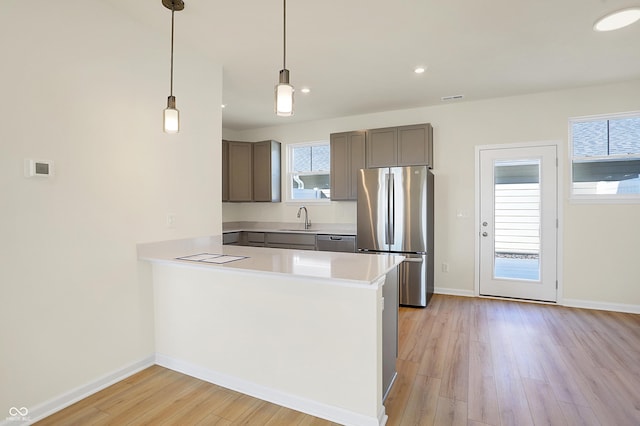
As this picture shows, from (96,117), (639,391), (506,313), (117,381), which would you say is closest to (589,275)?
(506,313)

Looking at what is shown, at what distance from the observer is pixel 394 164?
15.1ft

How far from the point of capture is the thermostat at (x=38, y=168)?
74.7 inches

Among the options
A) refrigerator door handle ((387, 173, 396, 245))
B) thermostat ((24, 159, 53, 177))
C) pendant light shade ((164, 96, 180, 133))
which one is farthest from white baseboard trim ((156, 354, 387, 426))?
refrigerator door handle ((387, 173, 396, 245))

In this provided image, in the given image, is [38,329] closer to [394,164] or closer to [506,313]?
[394,164]

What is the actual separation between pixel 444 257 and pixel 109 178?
4144mm

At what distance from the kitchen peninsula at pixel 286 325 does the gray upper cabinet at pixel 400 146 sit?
2.49 metres

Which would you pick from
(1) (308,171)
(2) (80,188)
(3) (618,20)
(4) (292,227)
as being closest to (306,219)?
(4) (292,227)

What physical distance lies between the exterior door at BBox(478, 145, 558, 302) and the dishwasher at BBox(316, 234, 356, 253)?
1.76 m

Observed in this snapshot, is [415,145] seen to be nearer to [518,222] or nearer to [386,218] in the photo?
[386,218]

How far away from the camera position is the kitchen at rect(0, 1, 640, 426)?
6.16 feet

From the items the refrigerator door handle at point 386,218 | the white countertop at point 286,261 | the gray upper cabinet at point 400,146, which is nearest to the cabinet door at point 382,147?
the gray upper cabinet at point 400,146

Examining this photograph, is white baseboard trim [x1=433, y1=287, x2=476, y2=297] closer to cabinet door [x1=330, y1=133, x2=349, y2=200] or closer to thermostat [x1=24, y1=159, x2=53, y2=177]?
cabinet door [x1=330, y1=133, x2=349, y2=200]

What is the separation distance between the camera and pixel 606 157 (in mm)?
3883

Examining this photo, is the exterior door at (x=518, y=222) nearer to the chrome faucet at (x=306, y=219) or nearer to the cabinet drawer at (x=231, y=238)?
the chrome faucet at (x=306, y=219)
